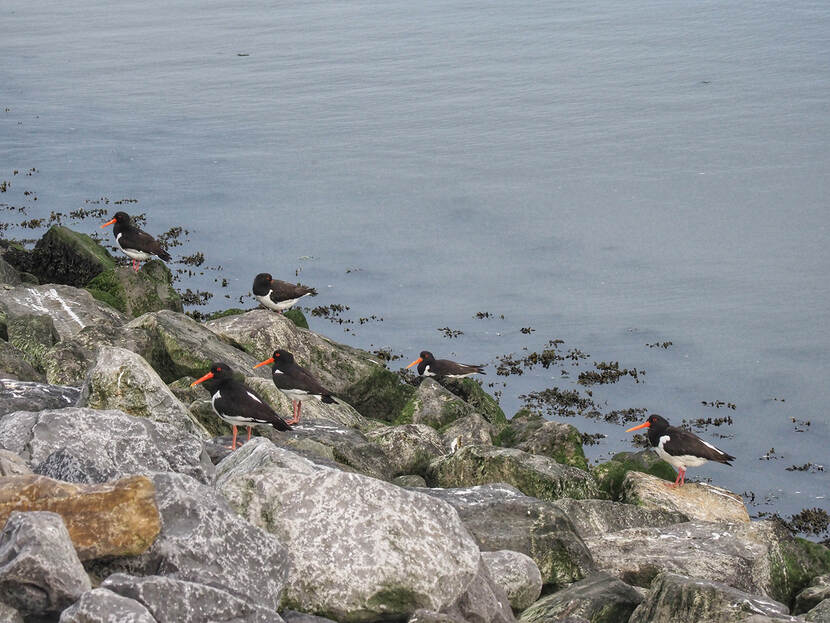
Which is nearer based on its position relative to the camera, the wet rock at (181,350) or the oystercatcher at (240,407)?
the oystercatcher at (240,407)

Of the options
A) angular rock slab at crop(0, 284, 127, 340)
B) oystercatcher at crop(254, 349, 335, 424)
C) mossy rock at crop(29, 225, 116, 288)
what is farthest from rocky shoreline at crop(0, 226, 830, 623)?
mossy rock at crop(29, 225, 116, 288)

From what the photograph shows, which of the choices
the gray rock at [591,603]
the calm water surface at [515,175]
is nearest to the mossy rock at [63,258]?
the calm water surface at [515,175]

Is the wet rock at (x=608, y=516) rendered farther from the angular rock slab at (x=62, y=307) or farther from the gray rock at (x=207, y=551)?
the angular rock slab at (x=62, y=307)

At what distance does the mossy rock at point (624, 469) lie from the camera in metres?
16.9

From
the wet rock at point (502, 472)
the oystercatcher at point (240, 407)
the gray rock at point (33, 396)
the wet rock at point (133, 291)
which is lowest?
the wet rock at point (502, 472)

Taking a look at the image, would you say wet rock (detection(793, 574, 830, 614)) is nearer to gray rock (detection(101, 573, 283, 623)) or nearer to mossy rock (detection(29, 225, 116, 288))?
gray rock (detection(101, 573, 283, 623))

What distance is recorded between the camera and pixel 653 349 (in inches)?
1086

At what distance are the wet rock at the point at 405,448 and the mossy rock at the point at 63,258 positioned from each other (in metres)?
11.8

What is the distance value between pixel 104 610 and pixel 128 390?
6.22 metres

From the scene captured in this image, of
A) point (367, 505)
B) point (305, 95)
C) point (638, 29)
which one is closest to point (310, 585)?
point (367, 505)

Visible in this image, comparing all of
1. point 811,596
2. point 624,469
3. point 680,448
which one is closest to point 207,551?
point 811,596

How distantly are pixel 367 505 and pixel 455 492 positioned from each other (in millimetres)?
3676

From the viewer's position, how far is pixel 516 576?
1084cm

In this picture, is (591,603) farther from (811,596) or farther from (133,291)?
(133,291)
